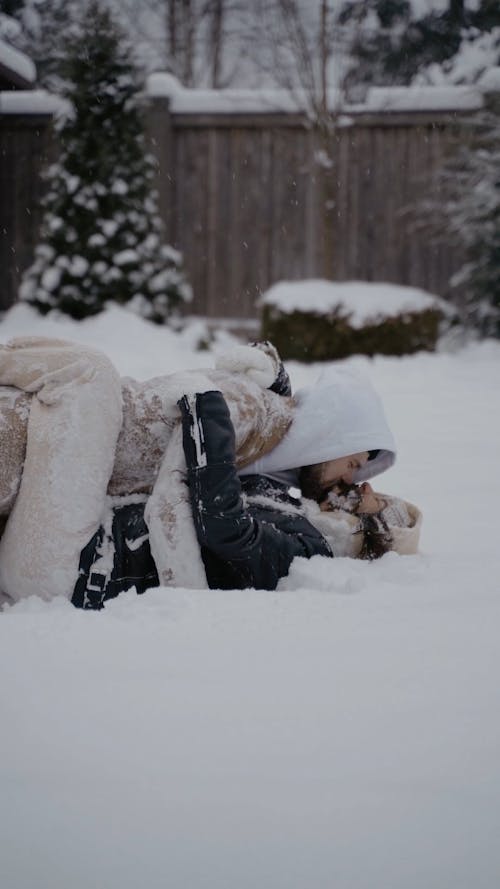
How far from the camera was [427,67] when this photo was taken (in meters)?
12.3

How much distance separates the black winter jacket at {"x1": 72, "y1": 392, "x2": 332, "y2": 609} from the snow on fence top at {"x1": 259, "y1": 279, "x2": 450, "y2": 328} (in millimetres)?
4828

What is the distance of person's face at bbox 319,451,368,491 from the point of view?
2316 mm

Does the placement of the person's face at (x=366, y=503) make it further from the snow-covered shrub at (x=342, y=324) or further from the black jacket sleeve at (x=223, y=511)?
the snow-covered shrub at (x=342, y=324)

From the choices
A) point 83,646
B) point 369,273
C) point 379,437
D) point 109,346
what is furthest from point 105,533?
point 369,273

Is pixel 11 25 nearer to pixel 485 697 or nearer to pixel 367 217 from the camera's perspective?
pixel 367 217

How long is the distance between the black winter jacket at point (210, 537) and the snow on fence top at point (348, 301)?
483 cm


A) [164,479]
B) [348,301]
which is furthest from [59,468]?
[348,301]

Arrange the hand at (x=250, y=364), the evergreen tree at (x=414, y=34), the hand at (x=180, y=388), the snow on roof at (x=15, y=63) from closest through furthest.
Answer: the hand at (x=180, y=388) → the hand at (x=250, y=364) → the snow on roof at (x=15, y=63) → the evergreen tree at (x=414, y=34)

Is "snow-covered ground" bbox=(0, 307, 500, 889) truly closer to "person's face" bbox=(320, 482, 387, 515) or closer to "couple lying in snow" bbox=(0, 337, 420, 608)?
"couple lying in snow" bbox=(0, 337, 420, 608)

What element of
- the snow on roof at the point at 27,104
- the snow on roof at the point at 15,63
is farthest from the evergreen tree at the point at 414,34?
the snow on roof at the point at 15,63

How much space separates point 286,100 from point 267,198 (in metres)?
0.92

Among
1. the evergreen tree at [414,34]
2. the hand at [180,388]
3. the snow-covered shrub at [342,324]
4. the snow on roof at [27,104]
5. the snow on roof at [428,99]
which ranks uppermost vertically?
the evergreen tree at [414,34]

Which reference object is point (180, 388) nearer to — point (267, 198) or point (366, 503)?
point (366, 503)

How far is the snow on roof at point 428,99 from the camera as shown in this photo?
26.5 feet
